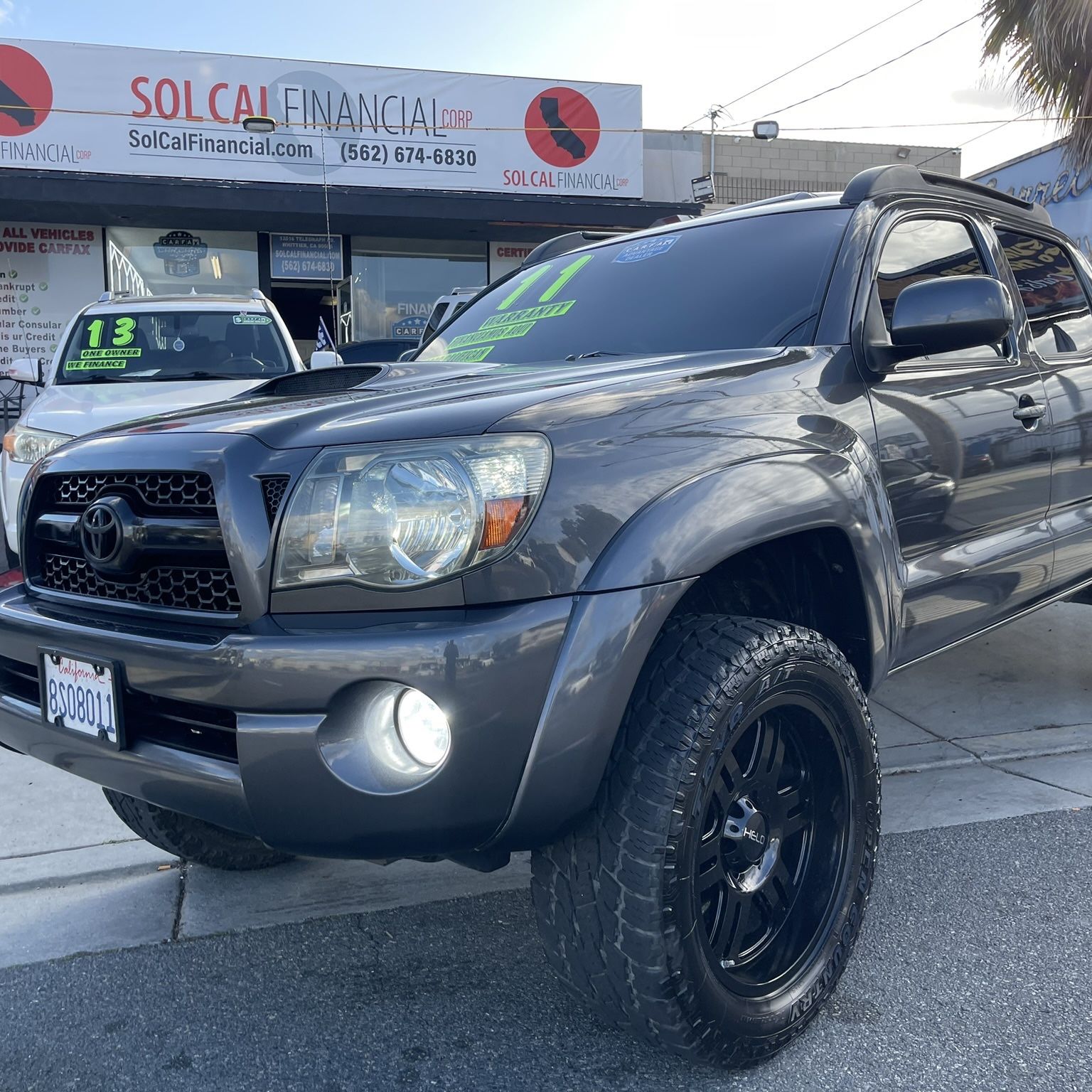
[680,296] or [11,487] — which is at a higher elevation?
[680,296]

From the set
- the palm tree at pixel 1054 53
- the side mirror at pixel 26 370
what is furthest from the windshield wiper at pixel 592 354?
the palm tree at pixel 1054 53

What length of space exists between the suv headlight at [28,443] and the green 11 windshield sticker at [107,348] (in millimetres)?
1014

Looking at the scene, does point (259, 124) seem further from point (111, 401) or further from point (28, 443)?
point (28, 443)

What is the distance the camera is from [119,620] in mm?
1970

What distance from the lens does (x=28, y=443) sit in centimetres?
557

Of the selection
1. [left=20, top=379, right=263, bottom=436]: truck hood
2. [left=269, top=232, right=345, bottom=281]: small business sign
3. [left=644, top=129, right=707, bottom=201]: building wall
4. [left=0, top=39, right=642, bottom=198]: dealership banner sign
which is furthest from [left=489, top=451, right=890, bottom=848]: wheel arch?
[left=644, top=129, right=707, bottom=201]: building wall

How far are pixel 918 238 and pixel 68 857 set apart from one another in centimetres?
298

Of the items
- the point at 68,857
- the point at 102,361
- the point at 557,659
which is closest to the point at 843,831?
the point at 557,659

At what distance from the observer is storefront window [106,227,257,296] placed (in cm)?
1370

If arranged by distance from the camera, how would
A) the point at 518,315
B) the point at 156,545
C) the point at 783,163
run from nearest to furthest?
the point at 156,545 < the point at 518,315 < the point at 783,163

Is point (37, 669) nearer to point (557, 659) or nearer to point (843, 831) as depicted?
point (557, 659)

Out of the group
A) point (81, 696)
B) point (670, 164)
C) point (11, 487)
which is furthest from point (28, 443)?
point (670, 164)

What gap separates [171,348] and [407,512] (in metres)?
5.60

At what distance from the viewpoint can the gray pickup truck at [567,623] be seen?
1.69 metres
